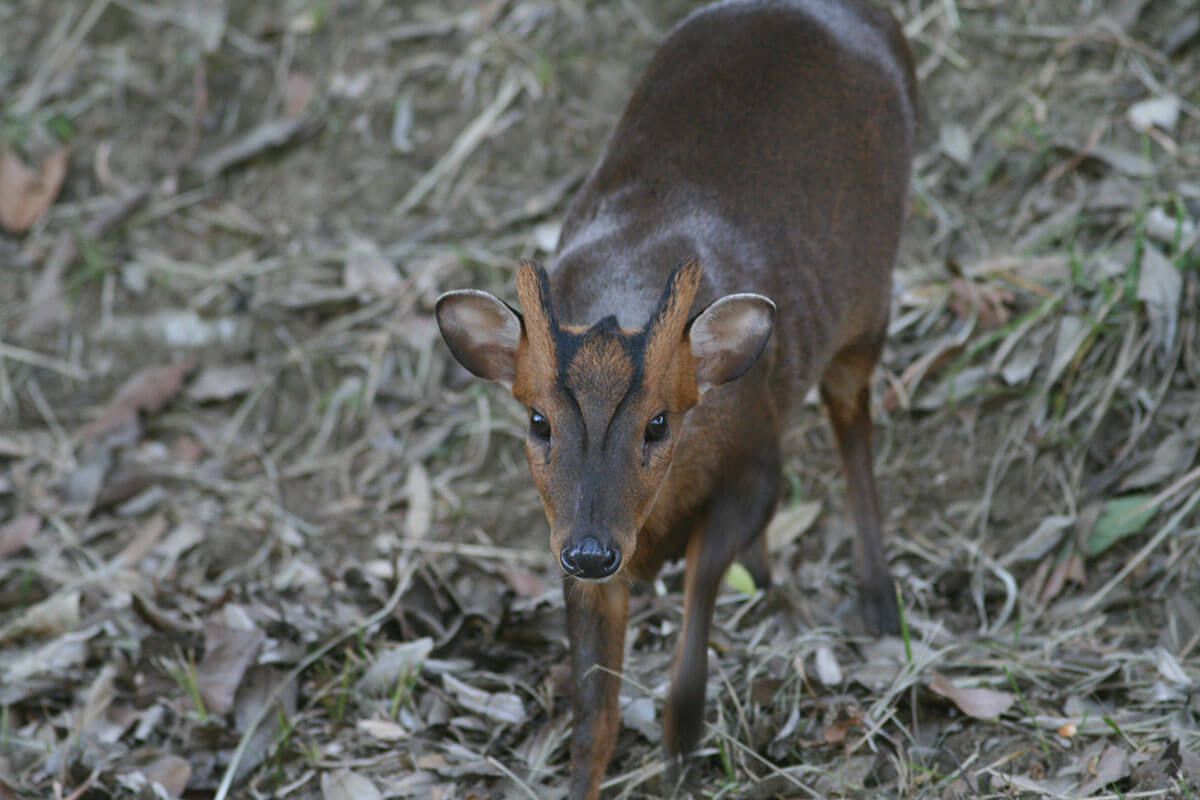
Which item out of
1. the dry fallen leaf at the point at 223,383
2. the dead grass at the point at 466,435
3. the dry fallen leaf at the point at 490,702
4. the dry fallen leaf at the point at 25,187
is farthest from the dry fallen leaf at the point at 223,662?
the dry fallen leaf at the point at 25,187

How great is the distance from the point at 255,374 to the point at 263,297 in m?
0.43

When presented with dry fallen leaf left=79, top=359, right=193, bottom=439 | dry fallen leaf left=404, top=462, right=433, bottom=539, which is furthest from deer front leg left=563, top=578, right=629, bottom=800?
dry fallen leaf left=79, top=359, right=193, bottom=439

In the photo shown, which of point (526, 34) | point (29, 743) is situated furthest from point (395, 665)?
point (526, 34)

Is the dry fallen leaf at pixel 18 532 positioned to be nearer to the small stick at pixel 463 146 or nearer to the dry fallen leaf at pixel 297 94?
the small stick at pixel 463 146

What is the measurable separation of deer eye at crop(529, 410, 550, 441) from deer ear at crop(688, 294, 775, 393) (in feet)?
1.41

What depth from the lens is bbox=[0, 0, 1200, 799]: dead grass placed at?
4.29 m

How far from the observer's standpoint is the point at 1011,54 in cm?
A: 646

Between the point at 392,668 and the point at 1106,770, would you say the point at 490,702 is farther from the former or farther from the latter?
the point at 1106,770

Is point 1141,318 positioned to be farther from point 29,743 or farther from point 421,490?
point 29,743

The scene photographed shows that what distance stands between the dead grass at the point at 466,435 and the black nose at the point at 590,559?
0.97 meters

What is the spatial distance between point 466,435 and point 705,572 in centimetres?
226

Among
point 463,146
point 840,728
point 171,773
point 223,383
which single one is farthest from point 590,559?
point 463,146

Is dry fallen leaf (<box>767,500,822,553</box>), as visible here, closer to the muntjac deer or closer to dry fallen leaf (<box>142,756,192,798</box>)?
the muntjac deer

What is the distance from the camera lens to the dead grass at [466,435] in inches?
169
